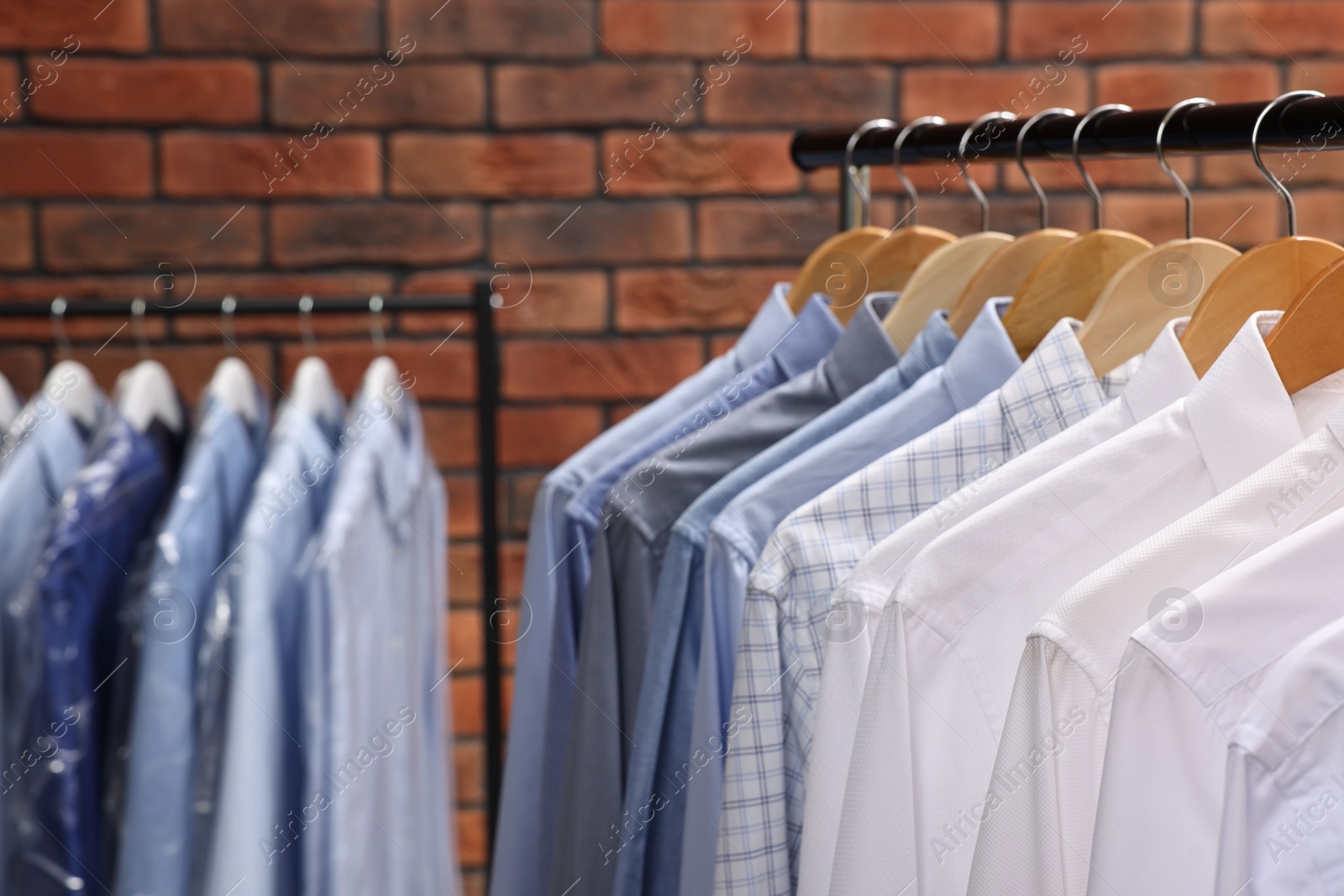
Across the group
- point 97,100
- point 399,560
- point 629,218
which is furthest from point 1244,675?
point 97,100

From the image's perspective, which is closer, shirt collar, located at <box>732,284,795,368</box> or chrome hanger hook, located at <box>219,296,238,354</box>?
shirt collar, located at <box>732,284,795,368</box>

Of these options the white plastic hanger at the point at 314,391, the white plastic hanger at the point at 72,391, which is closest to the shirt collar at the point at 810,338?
the white plastic hanger at the point at 314,391

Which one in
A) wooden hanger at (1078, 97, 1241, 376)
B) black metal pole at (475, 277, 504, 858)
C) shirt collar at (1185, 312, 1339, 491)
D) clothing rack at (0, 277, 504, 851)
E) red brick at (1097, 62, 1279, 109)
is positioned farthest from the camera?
red brick at (1097, 62, 1279, 109)

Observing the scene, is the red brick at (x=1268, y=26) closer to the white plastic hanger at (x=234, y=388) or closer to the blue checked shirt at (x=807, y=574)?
the blue checked shirt at (x=807, y=574)

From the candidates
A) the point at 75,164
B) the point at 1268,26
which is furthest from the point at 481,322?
the point at 1268,26

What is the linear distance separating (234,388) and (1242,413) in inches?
33.4

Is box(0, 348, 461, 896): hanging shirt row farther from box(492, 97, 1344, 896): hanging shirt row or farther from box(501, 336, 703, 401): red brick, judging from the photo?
box(501, 336, 703, 401): red brick

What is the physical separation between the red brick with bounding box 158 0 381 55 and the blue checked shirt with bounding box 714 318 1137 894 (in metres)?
1.04

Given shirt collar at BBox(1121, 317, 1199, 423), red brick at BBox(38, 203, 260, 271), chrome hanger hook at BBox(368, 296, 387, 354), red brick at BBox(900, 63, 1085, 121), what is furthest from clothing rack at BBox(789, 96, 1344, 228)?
red brick at BBox(38, 203, 260, 271)

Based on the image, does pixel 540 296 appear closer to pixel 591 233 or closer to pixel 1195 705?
pixel 591 233

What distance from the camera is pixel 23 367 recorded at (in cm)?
144

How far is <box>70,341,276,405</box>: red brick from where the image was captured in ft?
4.76

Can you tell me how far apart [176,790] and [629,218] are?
0.91 metres

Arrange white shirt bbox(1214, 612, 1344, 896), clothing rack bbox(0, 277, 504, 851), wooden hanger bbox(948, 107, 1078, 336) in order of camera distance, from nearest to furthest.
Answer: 1. white shirt bbox(1214, 612, 1344, 896)
2. wooden hanger bbox(948, 107, 1078, 336)
3. clothing rack bbox(0, 277, 504, 851)
